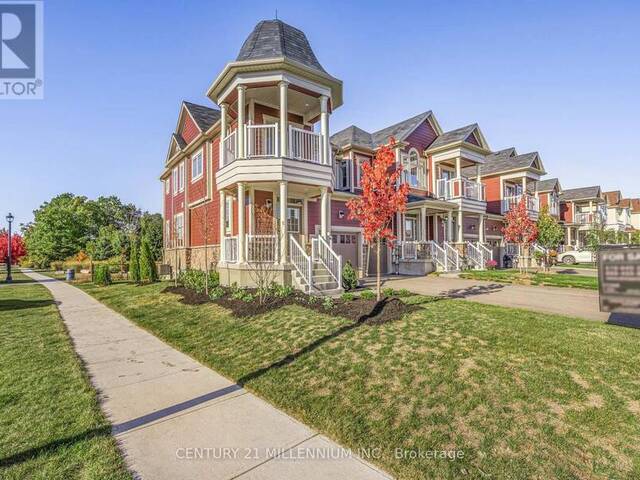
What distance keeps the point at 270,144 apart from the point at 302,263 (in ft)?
15.1

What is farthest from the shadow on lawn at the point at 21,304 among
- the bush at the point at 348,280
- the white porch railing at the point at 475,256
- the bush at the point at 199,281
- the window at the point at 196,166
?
the white porch railing at the point at 475,256

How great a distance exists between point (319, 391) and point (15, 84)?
11150mm

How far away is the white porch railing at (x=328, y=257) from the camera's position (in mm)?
11078

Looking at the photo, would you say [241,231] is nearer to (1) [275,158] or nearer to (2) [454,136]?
(1) [275,158]

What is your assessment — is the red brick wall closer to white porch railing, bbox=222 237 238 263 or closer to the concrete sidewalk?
white porch railing, bbox=222 237 238 263

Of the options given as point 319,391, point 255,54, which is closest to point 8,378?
point 319,391

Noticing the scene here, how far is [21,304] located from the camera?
11.9m

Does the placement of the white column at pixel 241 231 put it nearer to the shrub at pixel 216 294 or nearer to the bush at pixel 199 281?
the shrub at pixel 216 294

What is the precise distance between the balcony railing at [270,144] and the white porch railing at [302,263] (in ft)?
10.3

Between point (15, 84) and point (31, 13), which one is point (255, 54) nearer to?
point (31, 13)

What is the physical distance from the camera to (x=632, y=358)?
4.61 metres

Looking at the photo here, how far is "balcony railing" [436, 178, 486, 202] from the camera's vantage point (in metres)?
20.4

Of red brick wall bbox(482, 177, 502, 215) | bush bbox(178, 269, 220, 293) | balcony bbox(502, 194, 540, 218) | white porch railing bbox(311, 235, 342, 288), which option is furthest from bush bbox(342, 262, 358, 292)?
red brick wall bbox(482, 177, 502, 215)

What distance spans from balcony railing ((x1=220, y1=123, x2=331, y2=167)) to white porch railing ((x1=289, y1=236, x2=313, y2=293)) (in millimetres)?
3129
